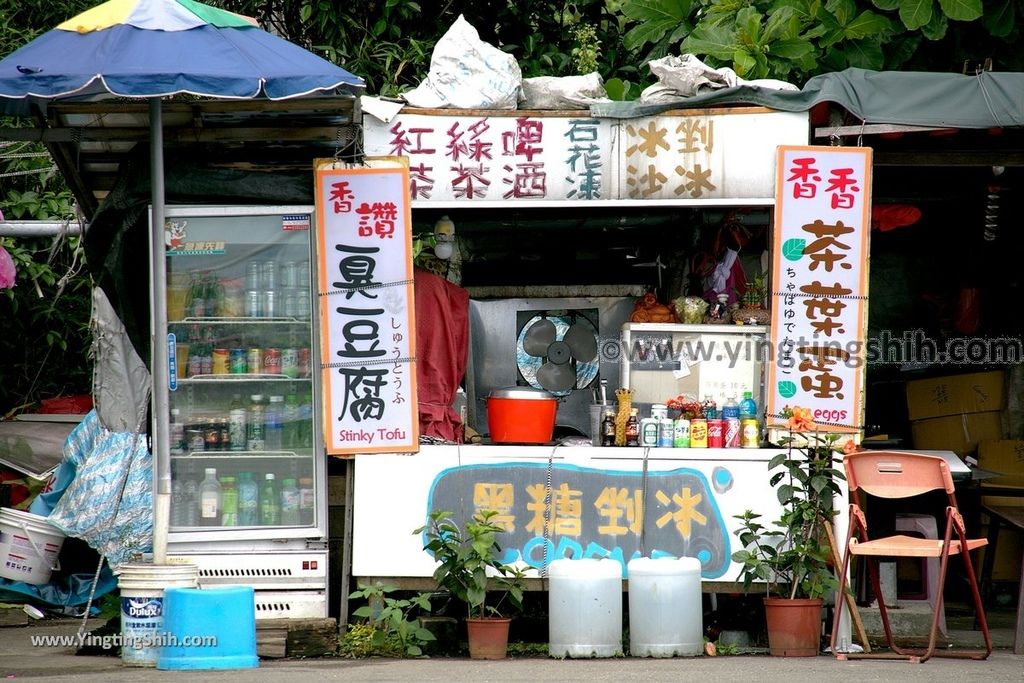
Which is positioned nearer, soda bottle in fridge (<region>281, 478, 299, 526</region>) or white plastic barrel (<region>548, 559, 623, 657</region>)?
white plastic barrel (<region>548, 559, 623, 657</region>)

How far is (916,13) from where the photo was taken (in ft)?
30.1

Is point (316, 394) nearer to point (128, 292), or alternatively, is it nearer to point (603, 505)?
point (128, 292)

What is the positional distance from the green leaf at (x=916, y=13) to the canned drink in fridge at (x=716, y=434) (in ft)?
11.9

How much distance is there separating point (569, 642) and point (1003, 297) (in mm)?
5913

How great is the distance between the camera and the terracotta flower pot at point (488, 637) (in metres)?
7.47

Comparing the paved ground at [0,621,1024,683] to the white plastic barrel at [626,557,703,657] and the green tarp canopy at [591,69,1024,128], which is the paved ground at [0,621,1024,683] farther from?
the green tarp canopy at [591,69,1024,128]

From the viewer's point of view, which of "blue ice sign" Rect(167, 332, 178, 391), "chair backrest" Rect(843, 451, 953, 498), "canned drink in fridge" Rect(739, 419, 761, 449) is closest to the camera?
"chair backrest" Rect(843, 451, 953, 498)

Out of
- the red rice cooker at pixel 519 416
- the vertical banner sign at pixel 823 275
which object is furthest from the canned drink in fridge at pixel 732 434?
the red rice cooker at pixel 519 416

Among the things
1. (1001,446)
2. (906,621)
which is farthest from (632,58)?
(906,621)

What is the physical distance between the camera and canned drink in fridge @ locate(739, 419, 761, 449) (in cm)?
795

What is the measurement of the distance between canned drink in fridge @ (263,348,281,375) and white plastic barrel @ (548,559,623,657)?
2.41 m

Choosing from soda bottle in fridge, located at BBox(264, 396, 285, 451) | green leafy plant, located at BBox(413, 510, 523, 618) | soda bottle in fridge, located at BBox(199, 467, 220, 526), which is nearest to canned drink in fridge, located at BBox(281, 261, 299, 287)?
soda bottle in fridge, located at BBox(264, 396, 285, 451)

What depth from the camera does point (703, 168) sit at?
803 cm

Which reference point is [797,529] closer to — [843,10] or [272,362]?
[272,362]
